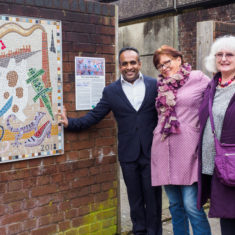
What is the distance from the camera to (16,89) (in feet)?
11.0

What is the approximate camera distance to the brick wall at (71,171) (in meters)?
3.44

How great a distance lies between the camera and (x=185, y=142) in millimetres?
3217

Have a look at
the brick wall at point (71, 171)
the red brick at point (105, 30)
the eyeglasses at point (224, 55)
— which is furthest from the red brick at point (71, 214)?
the eyeglasses at point (224, 55)

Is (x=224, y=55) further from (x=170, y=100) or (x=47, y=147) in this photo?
(x=47, y=147)

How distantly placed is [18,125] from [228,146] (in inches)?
71.4

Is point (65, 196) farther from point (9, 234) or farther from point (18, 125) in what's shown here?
point (18, 125)

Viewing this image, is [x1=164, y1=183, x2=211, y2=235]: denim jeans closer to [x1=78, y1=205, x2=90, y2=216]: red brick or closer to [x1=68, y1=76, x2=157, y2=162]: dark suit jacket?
[x1=68, y1=76, x2=157, y2=162]: dark suit jacket

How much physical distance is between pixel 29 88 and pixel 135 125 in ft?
3.38

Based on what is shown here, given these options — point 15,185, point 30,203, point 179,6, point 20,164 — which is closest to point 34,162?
point 20,164

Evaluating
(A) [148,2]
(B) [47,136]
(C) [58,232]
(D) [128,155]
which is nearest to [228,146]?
(D) [128,155]

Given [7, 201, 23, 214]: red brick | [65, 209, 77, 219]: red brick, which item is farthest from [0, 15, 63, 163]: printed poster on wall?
[65, 209, 77, 219]: red brick

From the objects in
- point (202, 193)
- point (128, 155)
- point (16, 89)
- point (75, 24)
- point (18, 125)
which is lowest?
point (202, 193)

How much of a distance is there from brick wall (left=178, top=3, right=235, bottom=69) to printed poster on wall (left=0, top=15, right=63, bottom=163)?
519 centimetres

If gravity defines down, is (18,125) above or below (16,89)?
below
